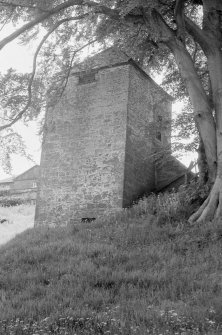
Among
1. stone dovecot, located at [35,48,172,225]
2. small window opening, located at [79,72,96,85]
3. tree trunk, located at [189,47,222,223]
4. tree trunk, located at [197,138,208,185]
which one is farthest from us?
small window opening, located at [79,72,96,85]

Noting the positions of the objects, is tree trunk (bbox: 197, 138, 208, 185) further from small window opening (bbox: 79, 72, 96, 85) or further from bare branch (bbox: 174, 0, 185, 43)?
small window opening (bbox: 79, 72, 96, 85)

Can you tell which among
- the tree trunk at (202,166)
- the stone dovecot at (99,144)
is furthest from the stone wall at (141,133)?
the tree trunk at (202,166)

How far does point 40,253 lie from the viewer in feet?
33.1

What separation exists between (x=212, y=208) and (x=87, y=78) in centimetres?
992

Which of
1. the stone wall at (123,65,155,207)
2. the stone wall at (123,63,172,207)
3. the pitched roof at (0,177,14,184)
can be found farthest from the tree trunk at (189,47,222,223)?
the pitched roof at (0,177,14,184)

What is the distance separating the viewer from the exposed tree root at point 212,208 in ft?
37.4

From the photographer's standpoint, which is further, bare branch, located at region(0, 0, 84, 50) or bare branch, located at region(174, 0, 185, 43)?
bare branch, located at region(174, 0, 185, 43)

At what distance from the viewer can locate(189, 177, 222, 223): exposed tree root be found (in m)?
11.4

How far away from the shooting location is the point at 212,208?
11.6 metres

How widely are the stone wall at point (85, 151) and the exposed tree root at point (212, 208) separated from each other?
5219mm

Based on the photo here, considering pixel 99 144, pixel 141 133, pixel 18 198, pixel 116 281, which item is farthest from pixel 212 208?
pixel 18 198

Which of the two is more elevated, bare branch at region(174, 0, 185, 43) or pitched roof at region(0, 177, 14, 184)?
bare branch at region(174, 0, 185, 43)

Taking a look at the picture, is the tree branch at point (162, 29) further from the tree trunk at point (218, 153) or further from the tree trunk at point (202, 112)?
the tree trunk at point (218, 153)

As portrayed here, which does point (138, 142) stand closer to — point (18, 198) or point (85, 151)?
point (85, 151)
